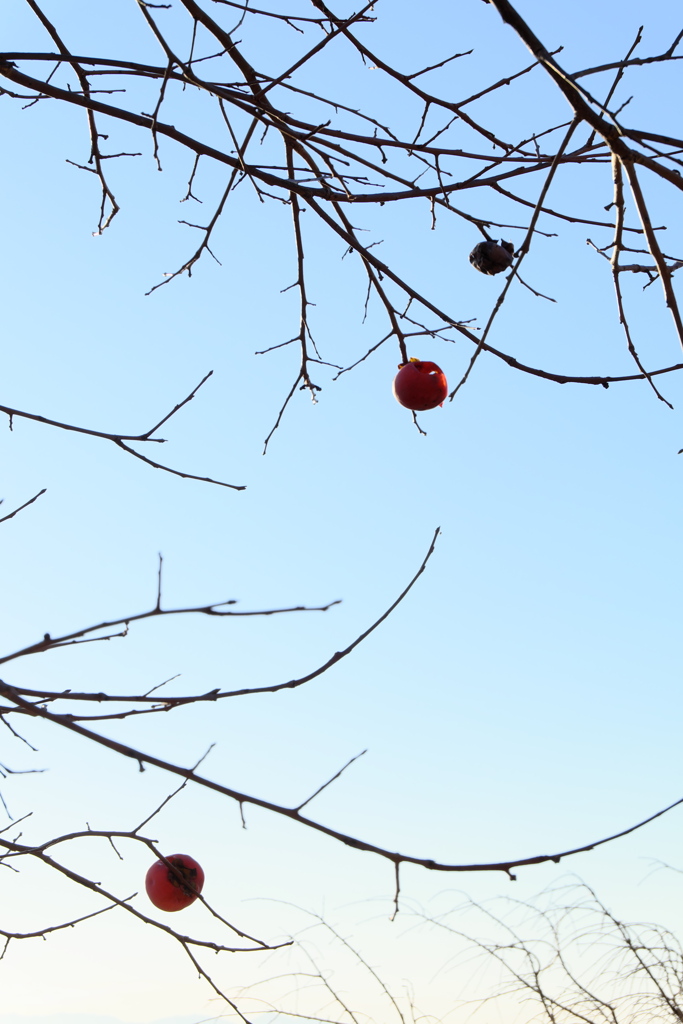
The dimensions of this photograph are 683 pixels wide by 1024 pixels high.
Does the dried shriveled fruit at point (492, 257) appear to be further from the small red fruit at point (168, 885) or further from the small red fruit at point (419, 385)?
the small red fruit at point (168, 885)

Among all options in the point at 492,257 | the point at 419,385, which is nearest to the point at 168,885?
the point at 419,385

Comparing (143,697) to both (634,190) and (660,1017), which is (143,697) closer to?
(634,190)

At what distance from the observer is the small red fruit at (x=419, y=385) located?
10.3 feet

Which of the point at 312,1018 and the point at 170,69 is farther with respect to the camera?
the point at 312,1018

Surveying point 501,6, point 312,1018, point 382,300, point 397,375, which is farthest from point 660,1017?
point 501,6

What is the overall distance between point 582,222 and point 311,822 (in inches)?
78.2

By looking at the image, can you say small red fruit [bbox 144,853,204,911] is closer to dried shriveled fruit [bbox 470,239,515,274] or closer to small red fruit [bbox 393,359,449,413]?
small red fruit [bbox 393,359,449,413]

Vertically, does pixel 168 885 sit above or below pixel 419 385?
below

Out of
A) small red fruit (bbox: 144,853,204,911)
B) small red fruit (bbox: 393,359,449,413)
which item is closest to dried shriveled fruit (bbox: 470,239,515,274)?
small red fruit (bbox: 393,359,449,413)

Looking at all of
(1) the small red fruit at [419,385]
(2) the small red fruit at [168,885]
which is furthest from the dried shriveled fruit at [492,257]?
(2) the small red fruit at [168,885]

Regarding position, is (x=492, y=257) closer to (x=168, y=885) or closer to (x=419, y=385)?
(x=419, y=385)

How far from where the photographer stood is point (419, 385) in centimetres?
314

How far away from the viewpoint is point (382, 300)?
338cm

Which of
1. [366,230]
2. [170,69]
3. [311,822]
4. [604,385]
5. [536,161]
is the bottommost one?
[311,822]
